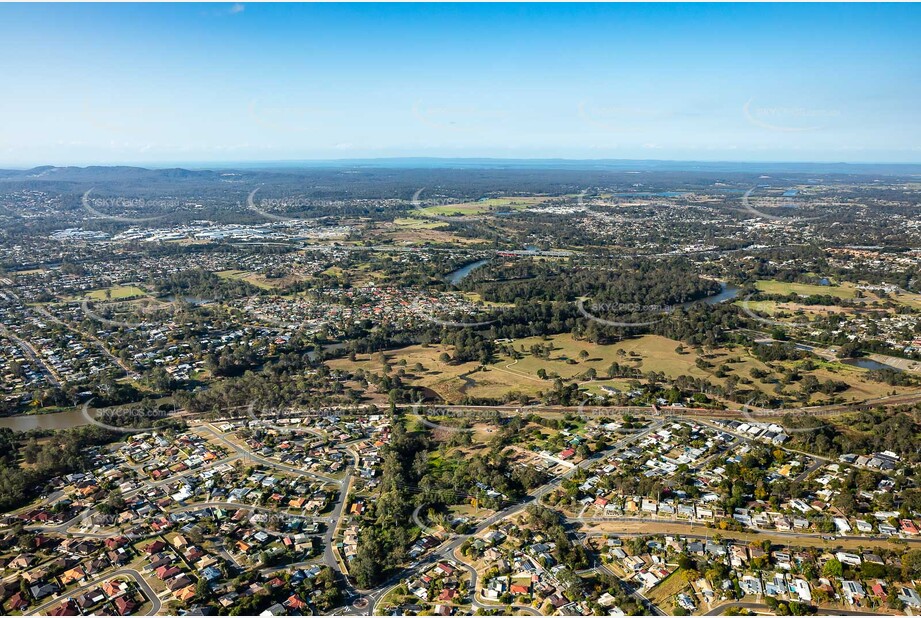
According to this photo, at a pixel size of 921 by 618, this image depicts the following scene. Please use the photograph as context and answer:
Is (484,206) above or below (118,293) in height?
above

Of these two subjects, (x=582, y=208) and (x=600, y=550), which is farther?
(x=582, y=208)

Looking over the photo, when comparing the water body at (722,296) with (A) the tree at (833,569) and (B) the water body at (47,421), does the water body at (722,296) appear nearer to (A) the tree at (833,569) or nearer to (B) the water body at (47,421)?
(A) the tree at (833,569)

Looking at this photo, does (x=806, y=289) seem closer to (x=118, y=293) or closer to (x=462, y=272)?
(x=462, y=272)

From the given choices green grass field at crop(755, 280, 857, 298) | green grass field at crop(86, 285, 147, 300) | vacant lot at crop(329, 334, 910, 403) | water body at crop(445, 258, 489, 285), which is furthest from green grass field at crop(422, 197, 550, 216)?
vacant lot at crop(329, 334, 910, 403)

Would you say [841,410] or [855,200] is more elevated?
[855,200]

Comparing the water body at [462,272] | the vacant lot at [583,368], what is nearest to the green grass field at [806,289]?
the vacant lot at [583,368]

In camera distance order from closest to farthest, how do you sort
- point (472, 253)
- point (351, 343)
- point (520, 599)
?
1. point (520, 599)
2. point (351, 343)
3. point (472, 253)

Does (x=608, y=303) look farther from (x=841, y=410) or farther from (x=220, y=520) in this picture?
(x=220, y=520)

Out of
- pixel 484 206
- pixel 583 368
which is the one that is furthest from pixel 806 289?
pixel 484 206

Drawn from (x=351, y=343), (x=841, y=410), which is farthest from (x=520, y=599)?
(x=351, y=343)
